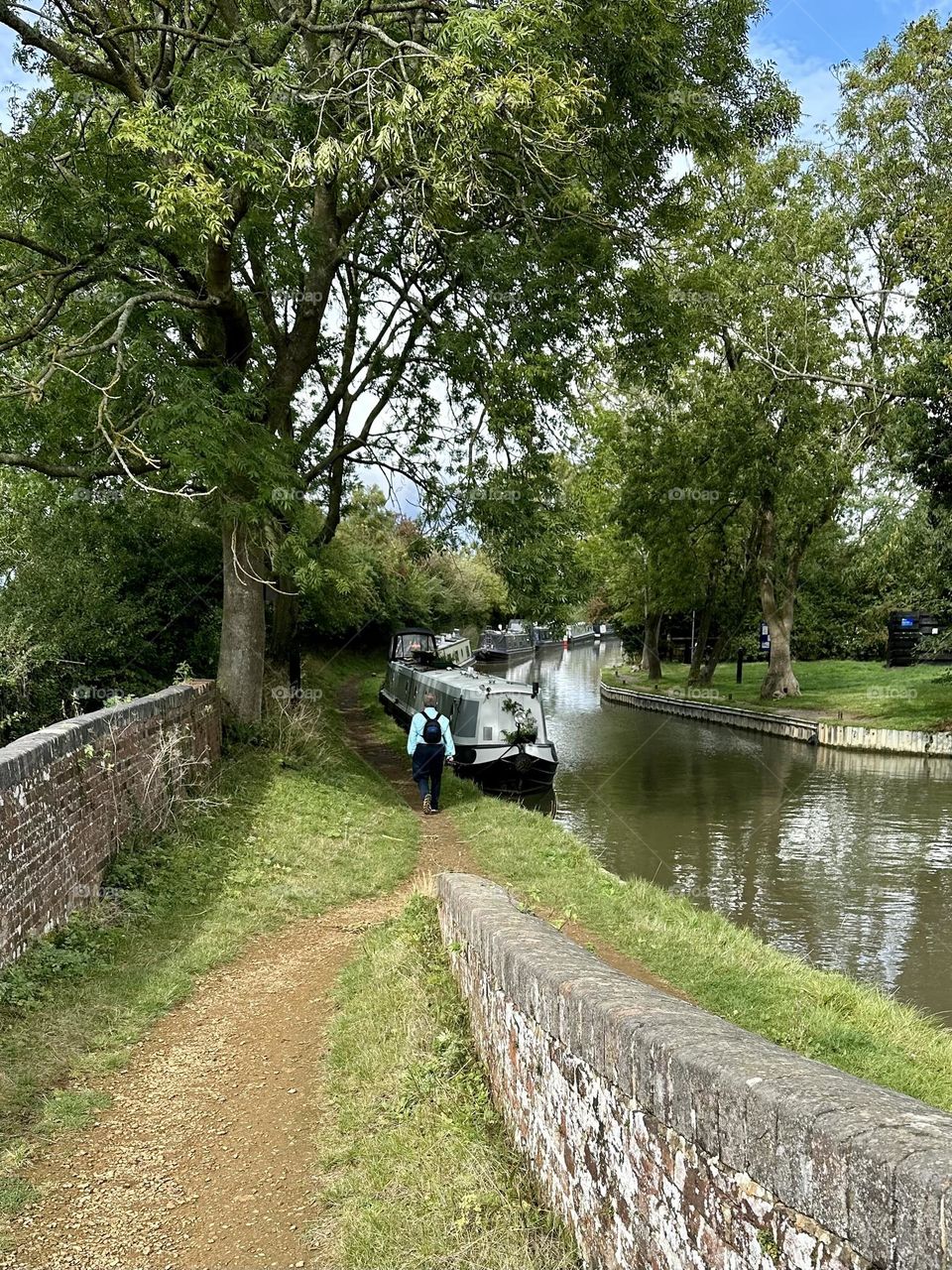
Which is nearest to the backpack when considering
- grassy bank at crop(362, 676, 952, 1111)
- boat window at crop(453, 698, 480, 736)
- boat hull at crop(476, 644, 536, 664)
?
grassy bank at crop(362, 676, 952, 1111)

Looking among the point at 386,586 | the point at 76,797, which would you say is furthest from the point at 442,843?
the point at 386,586

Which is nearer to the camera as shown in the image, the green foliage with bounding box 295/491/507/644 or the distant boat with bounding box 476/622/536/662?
the green foliage with bounding box 295/491/507/644

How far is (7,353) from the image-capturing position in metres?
12.8

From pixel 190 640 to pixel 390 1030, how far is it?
1139 centimetres

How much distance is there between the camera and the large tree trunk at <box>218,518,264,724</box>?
13328mm

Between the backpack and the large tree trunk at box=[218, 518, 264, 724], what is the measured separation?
8.68 ft

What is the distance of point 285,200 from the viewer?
42.5 feet

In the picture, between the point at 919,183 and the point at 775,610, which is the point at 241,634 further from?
the point at 775,610

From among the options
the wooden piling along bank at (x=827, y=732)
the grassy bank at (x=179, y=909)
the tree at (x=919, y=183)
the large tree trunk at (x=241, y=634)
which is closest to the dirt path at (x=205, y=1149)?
the grassy bank at (x=179, y=909)

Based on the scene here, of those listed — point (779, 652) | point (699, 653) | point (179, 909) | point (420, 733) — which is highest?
point (779, 652)

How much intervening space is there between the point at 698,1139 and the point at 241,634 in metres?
11.8

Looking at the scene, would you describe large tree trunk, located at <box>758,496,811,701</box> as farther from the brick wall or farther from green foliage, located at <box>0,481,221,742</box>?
the brick wall

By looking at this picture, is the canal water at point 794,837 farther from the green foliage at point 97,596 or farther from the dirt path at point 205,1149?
the green foliage at point 97,596

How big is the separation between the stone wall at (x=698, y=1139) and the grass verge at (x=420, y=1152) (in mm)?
163
